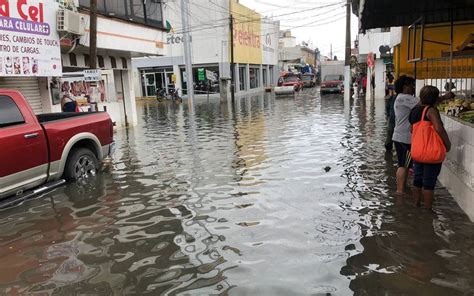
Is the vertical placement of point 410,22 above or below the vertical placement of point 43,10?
below

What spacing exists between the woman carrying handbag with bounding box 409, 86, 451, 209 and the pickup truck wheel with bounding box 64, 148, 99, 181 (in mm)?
5593

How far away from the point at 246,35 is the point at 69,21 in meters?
33.3

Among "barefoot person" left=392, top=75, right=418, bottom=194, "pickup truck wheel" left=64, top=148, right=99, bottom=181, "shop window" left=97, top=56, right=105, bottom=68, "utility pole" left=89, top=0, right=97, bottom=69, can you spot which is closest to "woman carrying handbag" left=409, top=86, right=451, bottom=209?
"barefoot person" left=392, top=75, right=418, bottom=194

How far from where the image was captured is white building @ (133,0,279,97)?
37.2m

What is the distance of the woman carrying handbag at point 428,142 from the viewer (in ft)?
17.9

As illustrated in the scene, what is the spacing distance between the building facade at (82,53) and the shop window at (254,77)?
2989 centimetres

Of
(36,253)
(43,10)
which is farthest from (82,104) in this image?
(36,253)

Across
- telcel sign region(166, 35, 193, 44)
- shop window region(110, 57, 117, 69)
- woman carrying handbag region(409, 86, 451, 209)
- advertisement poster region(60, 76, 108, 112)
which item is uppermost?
telcel sign region(166, 35, 193, 44)

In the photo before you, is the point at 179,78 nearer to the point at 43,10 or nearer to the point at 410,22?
the point at 43,10

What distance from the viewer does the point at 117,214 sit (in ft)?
20.4

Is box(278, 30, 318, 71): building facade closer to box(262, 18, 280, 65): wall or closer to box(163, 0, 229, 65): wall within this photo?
box(262, 18, 280, 65): wall

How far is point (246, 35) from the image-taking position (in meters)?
44.1

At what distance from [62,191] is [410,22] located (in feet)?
26.5

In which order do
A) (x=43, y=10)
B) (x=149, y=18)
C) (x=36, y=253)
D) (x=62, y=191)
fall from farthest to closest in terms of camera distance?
(x=149, y=18) < (x=43, y=10) < (x=62, y=191) < (x=36, y=253)
